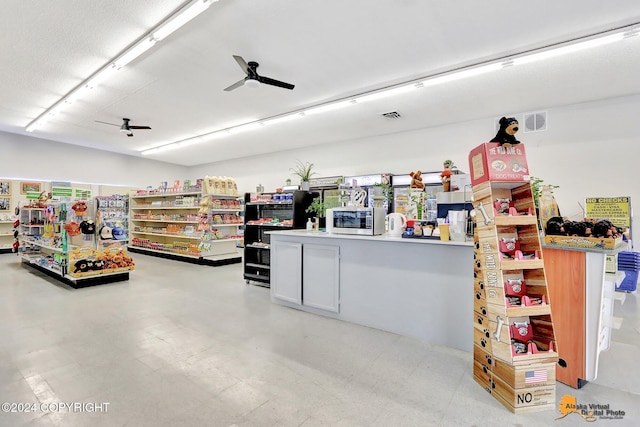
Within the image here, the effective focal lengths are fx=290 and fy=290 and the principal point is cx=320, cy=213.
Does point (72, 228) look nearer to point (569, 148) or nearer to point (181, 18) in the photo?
point (181, 18)

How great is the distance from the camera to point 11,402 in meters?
2.09

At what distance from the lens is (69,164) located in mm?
10773

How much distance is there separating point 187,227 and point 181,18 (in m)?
5.93

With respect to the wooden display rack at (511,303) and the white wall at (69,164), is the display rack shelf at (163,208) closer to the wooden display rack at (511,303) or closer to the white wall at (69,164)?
the white wall at (69,164)

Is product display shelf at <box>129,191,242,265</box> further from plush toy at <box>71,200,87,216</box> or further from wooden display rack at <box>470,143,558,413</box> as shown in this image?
wooden display rack at <box>470,143,558,413</box>

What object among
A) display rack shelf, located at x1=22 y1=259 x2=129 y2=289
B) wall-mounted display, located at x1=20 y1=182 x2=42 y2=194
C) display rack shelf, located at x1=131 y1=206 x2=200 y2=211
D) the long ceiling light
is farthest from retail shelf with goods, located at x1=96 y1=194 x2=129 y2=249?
wall-mounted display, located at x1=20 y1=182 x2=42 y2=194

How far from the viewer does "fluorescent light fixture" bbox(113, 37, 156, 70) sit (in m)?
3.90

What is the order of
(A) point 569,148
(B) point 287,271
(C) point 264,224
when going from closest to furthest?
(B) point 287,271, (C) point 264,224, (A) point 569,148

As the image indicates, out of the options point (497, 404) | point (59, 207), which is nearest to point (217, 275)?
point (59, 207)

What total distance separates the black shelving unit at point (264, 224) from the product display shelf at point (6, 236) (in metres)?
9.71

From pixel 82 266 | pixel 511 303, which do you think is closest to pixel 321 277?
pixel 511 303

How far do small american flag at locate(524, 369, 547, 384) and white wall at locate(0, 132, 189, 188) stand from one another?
46.2 ft

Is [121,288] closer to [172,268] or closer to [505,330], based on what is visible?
[172,268]

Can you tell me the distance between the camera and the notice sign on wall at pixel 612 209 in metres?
5.54
